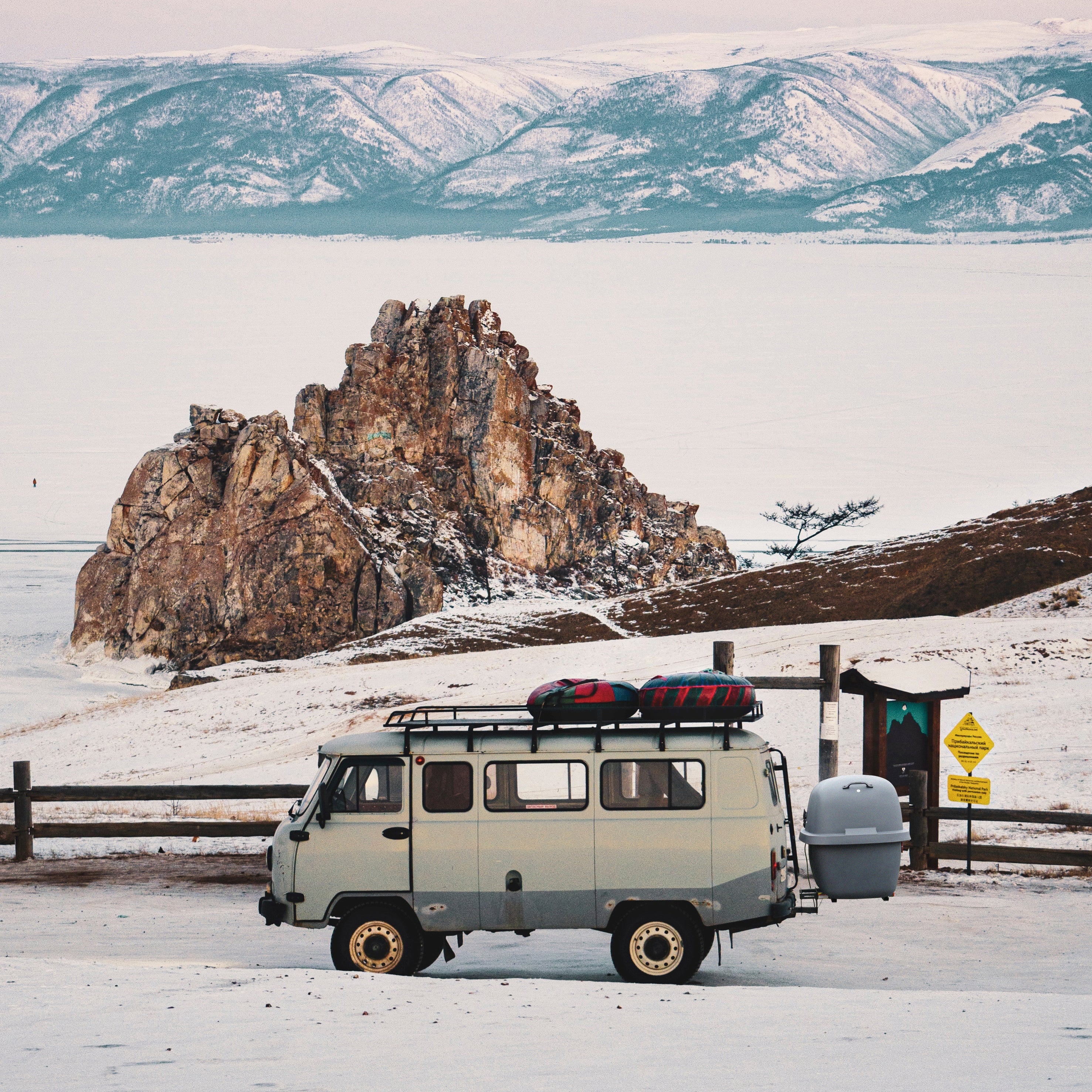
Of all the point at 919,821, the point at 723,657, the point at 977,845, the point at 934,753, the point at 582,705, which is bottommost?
the point at 977,845

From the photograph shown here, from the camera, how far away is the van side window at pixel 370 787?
1280 cm

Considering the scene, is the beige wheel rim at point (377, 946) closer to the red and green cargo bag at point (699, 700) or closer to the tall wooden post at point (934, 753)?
the red and green cargo bag at point (699, 700)

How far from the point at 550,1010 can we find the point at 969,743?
890cm

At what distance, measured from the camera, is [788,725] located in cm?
2705

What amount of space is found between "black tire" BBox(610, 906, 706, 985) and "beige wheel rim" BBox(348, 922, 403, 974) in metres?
2.08

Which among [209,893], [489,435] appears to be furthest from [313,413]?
[209,893]

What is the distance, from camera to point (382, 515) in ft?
232

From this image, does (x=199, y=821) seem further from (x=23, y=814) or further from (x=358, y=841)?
(x=358, y=841)

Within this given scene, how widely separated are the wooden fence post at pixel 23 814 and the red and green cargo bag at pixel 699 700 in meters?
10.1

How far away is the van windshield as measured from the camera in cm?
1295

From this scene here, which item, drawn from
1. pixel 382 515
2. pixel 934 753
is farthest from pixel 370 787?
pixel 382 515

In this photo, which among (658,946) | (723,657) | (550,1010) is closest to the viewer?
(550,1010)

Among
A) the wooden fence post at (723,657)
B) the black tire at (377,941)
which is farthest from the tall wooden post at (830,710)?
the black tire at (377,941)

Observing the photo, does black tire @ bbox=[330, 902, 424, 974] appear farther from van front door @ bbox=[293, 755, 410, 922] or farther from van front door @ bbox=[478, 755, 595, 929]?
van front door @ bbox=[478, 755, 595, 929]
